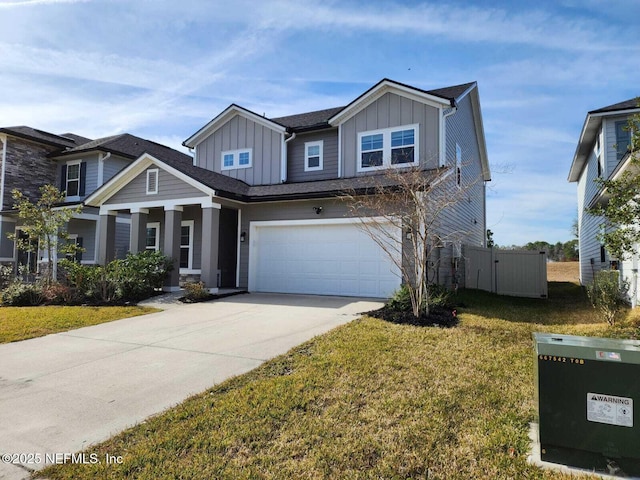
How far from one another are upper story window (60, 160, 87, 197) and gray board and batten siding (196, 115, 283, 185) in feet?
21.0

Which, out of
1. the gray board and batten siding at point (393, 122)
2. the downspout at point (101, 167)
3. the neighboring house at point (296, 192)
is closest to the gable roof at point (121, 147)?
the downspout at point (101, 167)

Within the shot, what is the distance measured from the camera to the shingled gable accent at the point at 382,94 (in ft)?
39.9

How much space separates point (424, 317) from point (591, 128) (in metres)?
12.3

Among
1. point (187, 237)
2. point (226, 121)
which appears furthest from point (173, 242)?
point (226, 121)

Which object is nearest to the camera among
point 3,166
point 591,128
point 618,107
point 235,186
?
point 618,107

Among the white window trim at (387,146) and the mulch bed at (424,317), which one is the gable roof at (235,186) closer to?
the white window trim at (387,146)

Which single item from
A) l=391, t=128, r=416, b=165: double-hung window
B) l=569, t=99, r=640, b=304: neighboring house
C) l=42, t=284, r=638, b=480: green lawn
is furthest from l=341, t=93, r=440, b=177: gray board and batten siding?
l=42, t=284, r=638, b=480: green lawn

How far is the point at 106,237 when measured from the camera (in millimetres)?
14016

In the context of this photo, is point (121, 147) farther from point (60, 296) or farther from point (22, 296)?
point (60, 296)

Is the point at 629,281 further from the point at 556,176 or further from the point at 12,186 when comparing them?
the point at 12,186

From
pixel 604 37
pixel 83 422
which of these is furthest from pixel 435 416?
pixel 604 37

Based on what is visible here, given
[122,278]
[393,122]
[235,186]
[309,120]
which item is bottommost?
[122,278]

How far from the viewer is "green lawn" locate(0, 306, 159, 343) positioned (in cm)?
765

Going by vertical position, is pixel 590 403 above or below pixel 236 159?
below
